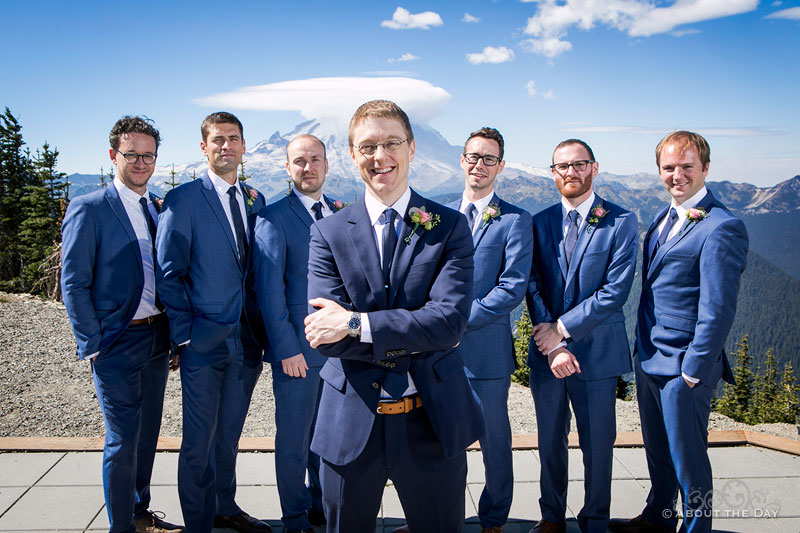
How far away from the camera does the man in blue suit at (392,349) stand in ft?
8.27

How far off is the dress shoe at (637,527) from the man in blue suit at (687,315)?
0.03 meters

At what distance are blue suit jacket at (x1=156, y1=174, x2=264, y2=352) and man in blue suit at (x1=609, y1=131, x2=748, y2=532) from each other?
10.3ft

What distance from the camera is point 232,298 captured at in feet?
13.0

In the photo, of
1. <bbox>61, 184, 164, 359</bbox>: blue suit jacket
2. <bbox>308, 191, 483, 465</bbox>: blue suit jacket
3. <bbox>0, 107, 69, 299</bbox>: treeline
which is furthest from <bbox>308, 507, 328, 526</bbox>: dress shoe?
<bbox>0, 107, 69, 299</bbox>: treeline

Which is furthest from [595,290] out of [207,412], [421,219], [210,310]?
[207,412]

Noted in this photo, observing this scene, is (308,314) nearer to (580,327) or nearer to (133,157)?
(133,157)

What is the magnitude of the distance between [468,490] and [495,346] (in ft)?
5.22

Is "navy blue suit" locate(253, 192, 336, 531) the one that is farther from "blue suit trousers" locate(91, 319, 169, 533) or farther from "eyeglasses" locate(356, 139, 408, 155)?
"eyeglasses" locate(356, 139, 408, 155)

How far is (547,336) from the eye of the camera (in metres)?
4.07

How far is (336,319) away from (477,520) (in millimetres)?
2813

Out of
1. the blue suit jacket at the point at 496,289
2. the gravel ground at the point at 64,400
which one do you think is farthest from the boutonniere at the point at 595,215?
the gravel ground at the point at 64,400

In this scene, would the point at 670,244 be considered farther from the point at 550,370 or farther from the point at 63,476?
the point at 63,476

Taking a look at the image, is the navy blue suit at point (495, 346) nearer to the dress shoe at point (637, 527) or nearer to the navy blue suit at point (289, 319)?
the dress shoe at point (637, 527)

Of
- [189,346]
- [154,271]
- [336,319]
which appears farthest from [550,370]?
[154,271]
